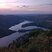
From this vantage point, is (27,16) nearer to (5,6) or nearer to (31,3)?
(31,3)

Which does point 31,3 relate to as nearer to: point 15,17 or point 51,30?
point 15,17

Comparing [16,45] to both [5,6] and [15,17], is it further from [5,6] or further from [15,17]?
[5,6]

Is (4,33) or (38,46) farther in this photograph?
(4,33)

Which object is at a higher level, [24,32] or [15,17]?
[15,17]

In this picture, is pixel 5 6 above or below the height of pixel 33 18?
above

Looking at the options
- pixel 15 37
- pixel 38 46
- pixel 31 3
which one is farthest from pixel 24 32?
pixel 31 3

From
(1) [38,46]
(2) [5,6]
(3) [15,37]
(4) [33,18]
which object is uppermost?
(2) [5,6]

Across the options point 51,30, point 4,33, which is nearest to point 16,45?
point 4,33
